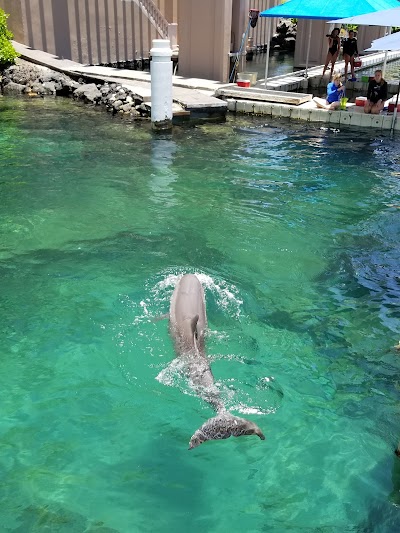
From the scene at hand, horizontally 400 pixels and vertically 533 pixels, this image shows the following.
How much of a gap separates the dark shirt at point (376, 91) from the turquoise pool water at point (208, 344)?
4.80 m

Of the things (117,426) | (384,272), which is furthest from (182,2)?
(117,426)

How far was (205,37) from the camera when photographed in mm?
22406

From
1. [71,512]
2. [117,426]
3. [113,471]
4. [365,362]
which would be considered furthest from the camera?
[365,362]

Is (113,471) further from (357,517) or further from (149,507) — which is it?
(357,517)

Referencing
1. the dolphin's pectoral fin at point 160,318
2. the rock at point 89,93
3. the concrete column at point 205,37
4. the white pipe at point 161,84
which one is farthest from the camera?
the concrete column at point 205,37

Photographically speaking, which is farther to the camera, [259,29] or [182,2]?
[259,29]

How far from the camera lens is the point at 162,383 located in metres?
6.71

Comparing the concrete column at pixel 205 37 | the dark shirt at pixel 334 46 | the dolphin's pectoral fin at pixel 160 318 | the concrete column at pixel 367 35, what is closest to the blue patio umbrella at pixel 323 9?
the dark shirt at pixel 334 46

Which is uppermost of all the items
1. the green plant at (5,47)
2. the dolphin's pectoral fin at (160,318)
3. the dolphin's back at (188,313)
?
the green plant at (5,47)

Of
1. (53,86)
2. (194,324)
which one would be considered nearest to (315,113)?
(53,86)

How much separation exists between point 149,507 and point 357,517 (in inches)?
75.7

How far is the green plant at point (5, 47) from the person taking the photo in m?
23.3

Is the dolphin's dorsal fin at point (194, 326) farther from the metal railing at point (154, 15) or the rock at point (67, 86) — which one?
the metal railing at point (154, 15)

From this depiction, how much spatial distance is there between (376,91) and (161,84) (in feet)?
22.5
